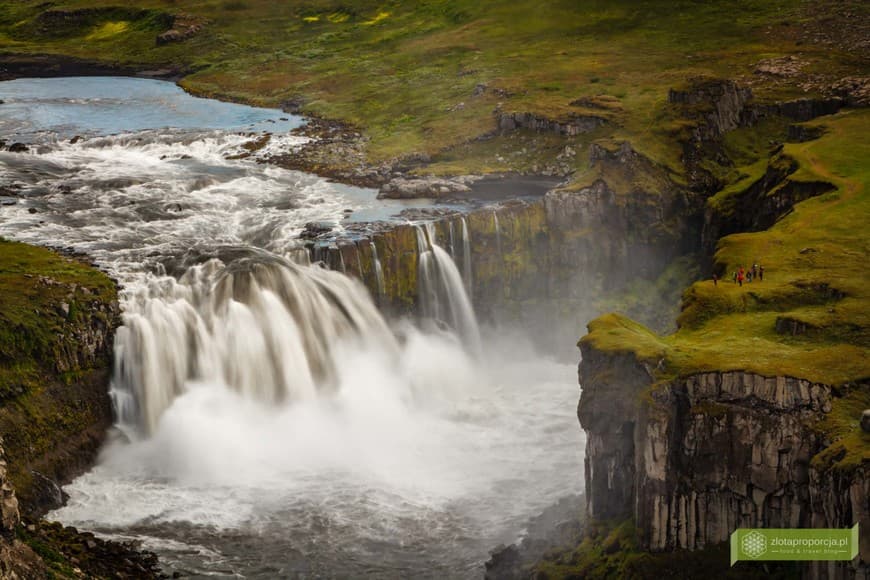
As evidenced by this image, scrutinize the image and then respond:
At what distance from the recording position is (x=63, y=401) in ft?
175

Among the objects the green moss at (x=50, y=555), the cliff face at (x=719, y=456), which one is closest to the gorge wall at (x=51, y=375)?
the green moss at (x=50, y=555)

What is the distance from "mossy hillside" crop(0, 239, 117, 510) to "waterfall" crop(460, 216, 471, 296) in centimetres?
2338

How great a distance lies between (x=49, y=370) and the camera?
5350cm

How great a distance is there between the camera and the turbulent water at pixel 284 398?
47.0 m

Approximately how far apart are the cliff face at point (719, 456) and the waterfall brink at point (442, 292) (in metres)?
28.2

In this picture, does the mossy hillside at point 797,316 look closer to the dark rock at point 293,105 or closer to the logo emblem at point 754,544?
the logo emblem at point 754,544

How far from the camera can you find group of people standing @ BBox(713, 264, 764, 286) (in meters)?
51.7

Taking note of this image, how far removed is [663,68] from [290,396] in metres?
65.5

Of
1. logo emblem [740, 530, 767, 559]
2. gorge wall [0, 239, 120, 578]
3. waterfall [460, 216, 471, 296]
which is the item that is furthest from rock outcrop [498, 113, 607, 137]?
logo emblem [740, 530, 767, 559]

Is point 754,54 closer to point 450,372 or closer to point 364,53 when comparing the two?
point 364,53

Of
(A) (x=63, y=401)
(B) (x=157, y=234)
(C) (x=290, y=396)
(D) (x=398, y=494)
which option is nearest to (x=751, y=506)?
(D) (x=398, y=494)

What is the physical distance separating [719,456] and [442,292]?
1319 inches

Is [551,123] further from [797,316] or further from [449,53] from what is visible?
[797,316]

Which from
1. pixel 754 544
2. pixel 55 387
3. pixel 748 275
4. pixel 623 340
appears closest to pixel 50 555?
pixel 55 387
